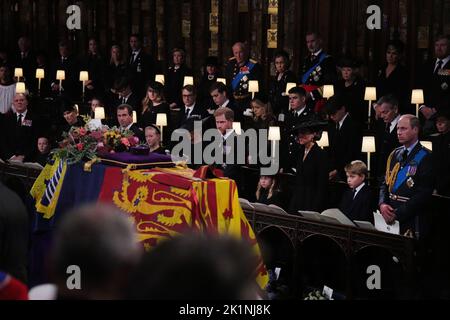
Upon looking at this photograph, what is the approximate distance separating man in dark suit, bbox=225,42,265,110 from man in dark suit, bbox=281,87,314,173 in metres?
2.15

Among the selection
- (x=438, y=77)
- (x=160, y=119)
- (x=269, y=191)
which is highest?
(x=438, y=77)

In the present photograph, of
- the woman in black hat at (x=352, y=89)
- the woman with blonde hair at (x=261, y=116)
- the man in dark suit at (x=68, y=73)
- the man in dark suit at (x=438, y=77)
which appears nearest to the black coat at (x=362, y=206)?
the woman with blonde hair at (x=261, y=116)

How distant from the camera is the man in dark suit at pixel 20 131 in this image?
12578 mm

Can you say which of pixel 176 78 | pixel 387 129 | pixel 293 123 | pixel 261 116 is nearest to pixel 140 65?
pixel 176 78

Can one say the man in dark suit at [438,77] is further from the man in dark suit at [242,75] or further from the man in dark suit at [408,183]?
the man in dark suit at [408,183]

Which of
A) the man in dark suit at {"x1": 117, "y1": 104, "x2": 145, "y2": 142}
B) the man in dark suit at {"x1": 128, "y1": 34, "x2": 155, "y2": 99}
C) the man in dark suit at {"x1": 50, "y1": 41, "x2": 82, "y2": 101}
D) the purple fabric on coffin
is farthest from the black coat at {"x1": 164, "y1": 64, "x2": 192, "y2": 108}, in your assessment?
the purple fabric on coffin

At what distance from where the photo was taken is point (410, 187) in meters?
8.32

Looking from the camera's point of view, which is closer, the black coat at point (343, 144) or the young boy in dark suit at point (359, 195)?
the young boy in dark suit at point (359, 195)

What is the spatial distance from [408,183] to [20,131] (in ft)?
19.8

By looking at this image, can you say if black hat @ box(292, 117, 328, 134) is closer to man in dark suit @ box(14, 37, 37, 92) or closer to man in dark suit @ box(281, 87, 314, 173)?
man in dark suit @ box(281, 87, 314, 173)

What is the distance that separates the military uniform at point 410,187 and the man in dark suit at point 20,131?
5.58m

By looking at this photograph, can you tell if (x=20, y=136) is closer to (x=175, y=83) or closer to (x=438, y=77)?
(x=175, y=83)
